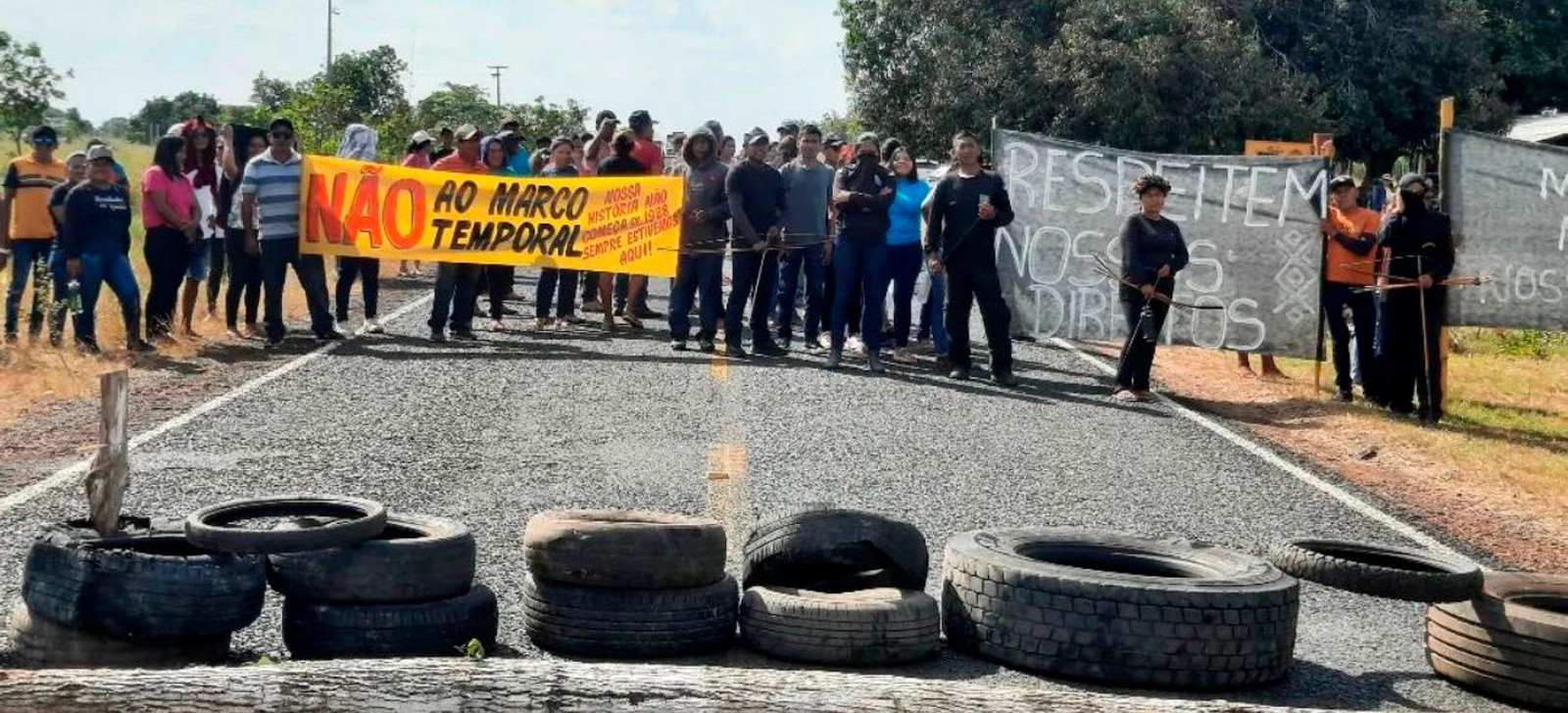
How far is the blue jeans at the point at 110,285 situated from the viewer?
15.8 metres

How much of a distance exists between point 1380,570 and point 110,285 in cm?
1176

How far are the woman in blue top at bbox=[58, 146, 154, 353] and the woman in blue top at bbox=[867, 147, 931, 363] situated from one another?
6399mm

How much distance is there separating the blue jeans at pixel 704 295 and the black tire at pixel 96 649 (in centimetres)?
1115

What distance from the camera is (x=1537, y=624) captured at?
6527 millimetres

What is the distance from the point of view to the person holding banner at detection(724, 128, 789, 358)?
54.9ft

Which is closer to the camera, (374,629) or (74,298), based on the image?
(374,629)

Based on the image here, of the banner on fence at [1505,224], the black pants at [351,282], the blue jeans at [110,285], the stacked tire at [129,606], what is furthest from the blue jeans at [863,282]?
the stacked tire at [129,606]

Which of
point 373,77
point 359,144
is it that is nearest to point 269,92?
point 373,77

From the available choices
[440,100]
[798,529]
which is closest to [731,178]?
[798,529]

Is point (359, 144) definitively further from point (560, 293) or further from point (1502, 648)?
point (1502, 648)

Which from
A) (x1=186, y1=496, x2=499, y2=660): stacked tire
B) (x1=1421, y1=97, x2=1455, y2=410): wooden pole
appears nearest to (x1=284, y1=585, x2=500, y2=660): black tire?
(x1=186, y1=496, x2=499, y2=660): stacked tire

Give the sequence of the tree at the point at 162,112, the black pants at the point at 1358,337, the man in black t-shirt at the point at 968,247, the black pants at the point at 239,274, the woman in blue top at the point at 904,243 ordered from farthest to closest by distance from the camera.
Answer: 1. the tree at the point at 162,112
2. the black pants at the point at 239,274
3. the woman in blue top at the point at 904,243
4. the black pants at the point at 1358,337
5. the man in black t-shirt at the point at 968,247

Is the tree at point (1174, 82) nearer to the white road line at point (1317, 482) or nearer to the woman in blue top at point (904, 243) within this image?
the woman in blue top at point (904, 243)

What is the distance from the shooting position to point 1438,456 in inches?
517
